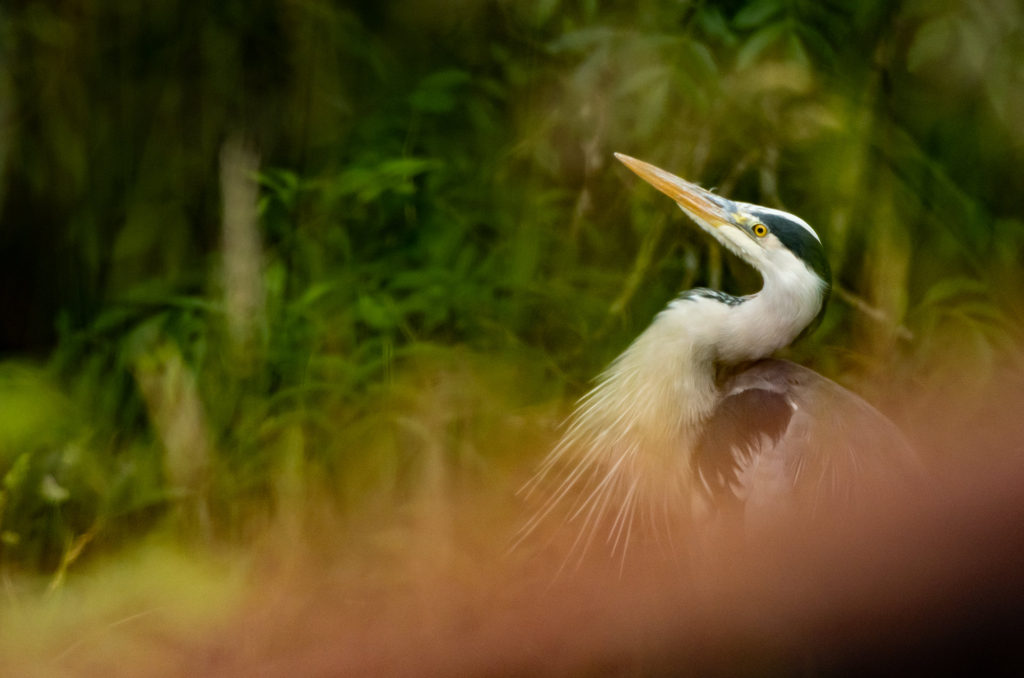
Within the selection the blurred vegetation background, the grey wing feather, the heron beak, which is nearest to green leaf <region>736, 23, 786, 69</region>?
the blurred vegetation background

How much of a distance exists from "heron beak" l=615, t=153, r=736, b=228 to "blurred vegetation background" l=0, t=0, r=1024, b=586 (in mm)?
35

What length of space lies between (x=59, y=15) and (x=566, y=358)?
0.64 m

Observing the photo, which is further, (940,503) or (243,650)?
(243,650)

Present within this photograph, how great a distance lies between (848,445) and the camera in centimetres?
99

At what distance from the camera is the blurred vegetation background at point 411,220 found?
3.44 feet

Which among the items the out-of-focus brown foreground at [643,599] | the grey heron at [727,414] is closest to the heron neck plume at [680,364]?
the grey heron at [727,414]

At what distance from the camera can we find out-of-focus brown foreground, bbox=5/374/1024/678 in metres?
0.79

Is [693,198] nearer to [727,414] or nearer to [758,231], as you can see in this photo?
[758,231]

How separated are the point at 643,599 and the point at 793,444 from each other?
0.21 metres

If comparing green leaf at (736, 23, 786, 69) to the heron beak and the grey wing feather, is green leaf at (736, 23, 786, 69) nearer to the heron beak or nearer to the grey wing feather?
the heron beak

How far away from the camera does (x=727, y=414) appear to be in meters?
1.01

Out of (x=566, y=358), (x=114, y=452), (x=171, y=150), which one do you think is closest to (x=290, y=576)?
(x=114, y=452)

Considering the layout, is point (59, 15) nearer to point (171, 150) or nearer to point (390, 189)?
point (171, 150)

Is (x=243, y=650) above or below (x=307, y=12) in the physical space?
below
